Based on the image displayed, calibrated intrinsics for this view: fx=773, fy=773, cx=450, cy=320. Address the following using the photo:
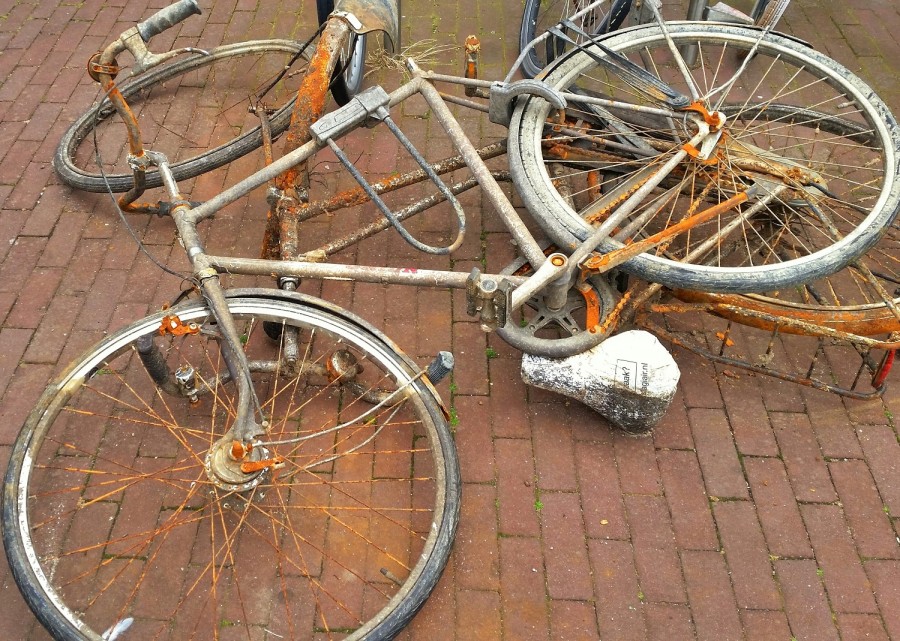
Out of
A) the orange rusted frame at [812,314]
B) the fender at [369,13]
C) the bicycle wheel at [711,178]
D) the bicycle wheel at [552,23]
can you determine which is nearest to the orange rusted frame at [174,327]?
the bicycle wheel at [711,178]

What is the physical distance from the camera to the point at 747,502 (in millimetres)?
3172

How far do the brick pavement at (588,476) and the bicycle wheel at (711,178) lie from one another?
642 millimetres

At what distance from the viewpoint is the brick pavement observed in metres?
2.91

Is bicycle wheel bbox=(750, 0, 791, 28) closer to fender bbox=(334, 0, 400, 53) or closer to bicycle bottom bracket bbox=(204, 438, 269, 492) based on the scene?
fender bbox=(334, 0, 400, 53)

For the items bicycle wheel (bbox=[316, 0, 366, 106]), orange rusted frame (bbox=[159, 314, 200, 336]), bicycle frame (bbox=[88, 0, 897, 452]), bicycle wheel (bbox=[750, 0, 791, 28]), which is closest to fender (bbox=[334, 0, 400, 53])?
bicycle frame (bbox=[88, 0, 897, 452])

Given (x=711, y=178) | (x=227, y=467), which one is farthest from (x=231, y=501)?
(x=711, y=178)

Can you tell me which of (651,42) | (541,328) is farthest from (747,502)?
(651,42)

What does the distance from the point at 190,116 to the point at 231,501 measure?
2.68 meters

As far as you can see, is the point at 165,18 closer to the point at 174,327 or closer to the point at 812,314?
the point at 174,327

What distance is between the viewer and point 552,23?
5.28 meters

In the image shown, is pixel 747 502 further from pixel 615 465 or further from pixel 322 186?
pixel 322 186

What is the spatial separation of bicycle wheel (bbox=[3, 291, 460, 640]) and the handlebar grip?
1.40m

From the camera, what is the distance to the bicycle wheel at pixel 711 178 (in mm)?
3109

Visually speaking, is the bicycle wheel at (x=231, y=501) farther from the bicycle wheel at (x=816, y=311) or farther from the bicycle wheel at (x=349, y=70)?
the bicycle wheel at (x=349, y=70)
